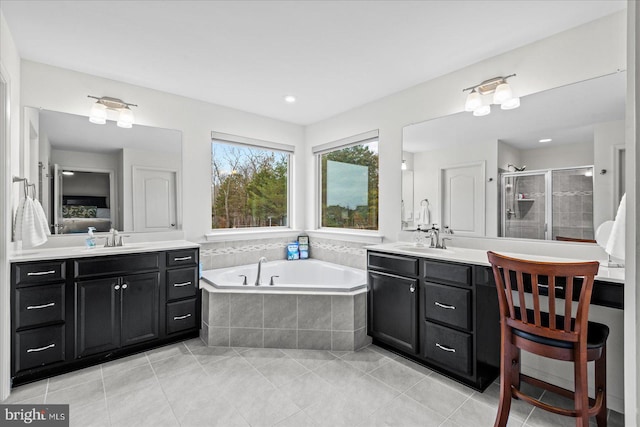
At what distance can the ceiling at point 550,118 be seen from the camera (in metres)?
1.98

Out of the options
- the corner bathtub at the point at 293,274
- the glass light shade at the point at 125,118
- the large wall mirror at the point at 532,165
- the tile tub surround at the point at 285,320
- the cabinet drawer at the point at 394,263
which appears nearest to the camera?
the large wall mirror at the point at 532,165

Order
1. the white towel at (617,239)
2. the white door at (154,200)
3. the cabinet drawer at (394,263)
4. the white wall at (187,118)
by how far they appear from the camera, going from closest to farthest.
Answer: the white towel at (617,239)
the cabinet drawer at (394,263)
the white wall at (187,118)
the white door at (154,200)

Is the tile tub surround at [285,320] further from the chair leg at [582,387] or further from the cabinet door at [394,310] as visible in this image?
the chair leg at [582,387]

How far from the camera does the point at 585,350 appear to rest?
1.52 meters

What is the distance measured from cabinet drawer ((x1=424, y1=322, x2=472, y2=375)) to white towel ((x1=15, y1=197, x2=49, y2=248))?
303 cm

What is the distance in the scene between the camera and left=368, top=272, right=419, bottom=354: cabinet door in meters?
2.48

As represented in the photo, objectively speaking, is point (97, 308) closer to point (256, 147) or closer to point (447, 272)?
point (256, 147)

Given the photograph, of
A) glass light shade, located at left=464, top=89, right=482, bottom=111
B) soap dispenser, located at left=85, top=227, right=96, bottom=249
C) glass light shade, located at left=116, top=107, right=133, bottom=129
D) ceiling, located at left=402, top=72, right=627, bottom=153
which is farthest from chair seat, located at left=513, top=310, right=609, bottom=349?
glass light shade, located at left=116, top=107, right=133, bottom=129

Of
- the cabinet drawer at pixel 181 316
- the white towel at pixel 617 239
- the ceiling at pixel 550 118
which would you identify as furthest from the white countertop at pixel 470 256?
the cabinet drawer at pixel 181 316

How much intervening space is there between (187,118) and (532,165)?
3296 mm

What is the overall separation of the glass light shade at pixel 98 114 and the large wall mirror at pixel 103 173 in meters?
0.06

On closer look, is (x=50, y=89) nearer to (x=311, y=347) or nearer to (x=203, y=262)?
(x=203, y=262)

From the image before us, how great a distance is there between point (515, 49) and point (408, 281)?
77.3 inches

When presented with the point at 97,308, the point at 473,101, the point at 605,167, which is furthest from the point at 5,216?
the point at 605,167
